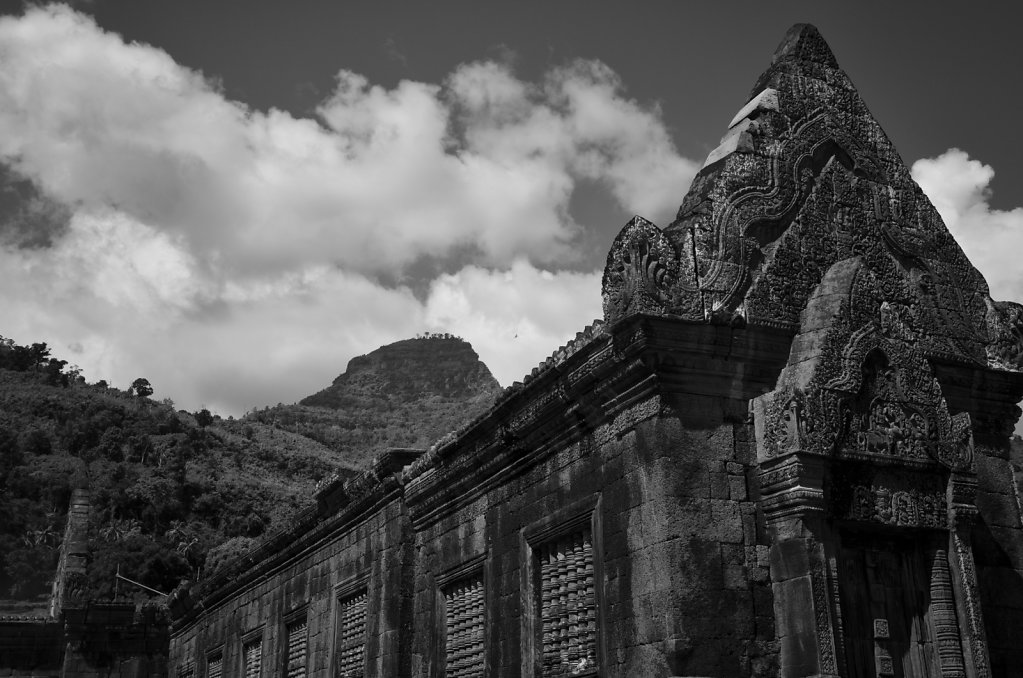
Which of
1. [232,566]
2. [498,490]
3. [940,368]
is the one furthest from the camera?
[232,566]

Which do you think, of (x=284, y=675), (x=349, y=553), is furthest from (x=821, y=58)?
(x=284, y=675)

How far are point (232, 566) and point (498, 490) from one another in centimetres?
857

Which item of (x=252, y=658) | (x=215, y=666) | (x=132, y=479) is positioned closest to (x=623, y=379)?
(x=252, y=658)

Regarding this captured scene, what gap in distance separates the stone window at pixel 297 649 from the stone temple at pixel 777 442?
5.13m

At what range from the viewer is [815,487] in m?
6.86

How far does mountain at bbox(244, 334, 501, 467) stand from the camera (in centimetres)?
11650

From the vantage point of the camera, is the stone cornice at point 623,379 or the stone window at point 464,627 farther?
the stone window at point 464,627

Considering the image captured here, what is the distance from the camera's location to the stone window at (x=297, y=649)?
45.2 ft

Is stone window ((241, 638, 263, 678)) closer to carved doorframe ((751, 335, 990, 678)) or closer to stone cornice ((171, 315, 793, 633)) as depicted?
stone cornice ((171, 315, 793, 633))

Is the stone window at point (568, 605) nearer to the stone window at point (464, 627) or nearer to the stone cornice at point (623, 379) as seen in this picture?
the stone cornice at point (623, 379)

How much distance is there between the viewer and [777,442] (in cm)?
697

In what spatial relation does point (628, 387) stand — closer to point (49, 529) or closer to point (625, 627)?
point (625, 627)

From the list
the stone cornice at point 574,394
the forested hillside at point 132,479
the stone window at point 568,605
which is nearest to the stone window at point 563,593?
the stone window at point 568,605

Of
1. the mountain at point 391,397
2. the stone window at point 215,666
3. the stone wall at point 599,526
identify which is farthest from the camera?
the mountain at point 391,397
